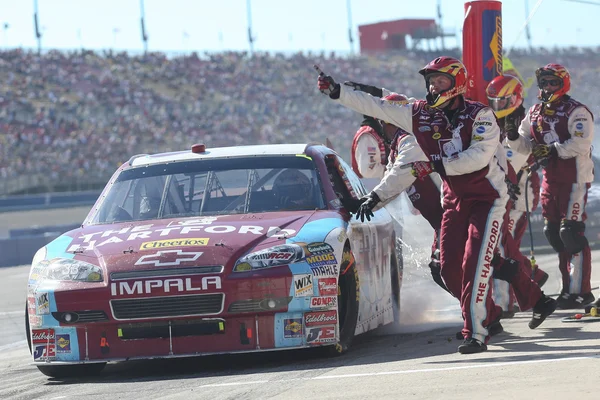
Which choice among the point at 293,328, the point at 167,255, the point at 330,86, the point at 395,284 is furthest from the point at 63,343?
the point at 395,284

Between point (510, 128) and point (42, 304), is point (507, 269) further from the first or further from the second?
point (42, 304)

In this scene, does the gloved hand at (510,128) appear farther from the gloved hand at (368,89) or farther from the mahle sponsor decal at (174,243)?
the mahle sponsor decal at (174,243)

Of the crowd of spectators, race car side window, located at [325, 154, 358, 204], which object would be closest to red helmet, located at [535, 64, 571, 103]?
race car side window, located at [325, 154, 358, 204]

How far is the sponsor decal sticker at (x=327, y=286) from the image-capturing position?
5836 mm

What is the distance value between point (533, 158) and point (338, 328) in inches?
137

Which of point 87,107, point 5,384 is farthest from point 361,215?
point 87,107

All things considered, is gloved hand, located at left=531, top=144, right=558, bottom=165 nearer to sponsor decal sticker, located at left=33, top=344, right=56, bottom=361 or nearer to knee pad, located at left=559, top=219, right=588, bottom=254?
knee pad, located at left=559, top=219, right=588, bottom=254

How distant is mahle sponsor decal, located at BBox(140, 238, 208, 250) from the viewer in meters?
5.99

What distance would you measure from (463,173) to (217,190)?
1.76 m

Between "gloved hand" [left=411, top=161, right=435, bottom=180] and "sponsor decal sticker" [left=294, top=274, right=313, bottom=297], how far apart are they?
2.97 feet

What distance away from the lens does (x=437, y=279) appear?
24.9 feet

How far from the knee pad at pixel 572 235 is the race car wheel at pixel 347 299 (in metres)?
3.12

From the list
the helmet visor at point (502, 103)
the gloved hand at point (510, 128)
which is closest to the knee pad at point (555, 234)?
the gloved hand at point (510, 128)

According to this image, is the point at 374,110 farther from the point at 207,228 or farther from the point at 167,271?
the point at 167,271
